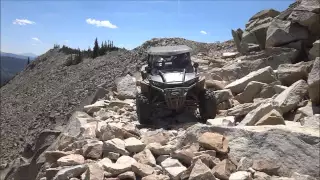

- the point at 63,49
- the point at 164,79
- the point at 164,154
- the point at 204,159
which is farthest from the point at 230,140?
the point at 63,49

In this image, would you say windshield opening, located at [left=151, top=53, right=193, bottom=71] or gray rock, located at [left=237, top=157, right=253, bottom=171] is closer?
gray rock, located at [left=237, top=157, right=253, bottom=171]

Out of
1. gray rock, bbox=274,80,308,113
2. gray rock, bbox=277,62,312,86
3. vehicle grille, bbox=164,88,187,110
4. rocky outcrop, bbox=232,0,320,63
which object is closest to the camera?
gray rock, bbox=274,80,308,113

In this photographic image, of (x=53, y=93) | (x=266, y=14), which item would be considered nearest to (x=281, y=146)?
(x=266, y=14)

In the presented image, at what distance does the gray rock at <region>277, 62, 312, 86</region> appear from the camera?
8566 mm

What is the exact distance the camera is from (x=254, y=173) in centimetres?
473

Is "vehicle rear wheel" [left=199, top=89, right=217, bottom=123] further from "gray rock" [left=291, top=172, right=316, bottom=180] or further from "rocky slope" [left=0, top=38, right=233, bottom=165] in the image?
"rocky slope" [left=0, top=38, right=233, bottom=165]

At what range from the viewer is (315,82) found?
6.17 meters

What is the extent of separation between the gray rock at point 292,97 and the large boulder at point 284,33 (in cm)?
448

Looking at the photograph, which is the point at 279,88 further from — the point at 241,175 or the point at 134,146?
the point at 241,175

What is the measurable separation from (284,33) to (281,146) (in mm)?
7305

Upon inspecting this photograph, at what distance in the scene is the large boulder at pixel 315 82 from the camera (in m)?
6.13

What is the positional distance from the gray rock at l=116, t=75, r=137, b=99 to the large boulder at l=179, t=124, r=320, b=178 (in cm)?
605

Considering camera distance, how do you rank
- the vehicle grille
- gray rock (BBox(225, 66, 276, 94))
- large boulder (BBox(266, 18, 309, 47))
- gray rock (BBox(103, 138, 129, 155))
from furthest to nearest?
large boulder (BBox(266, 18, 309, 47)) < gray rock (BBox(225, 66, 276, 94)) < the vehicle grille < gray rock (BBox(103, 138, 129, 155))

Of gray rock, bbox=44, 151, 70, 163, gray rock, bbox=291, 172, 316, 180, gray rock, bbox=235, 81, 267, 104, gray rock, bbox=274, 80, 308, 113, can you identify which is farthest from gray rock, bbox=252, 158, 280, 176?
gray rock, bbox=235, 81, 267, 104
